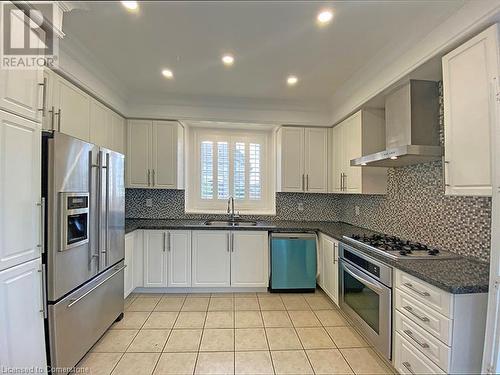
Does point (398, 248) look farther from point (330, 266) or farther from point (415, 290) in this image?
point (330, 266)

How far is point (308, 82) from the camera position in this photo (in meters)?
2.83

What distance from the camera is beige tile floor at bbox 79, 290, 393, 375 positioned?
6.31ft

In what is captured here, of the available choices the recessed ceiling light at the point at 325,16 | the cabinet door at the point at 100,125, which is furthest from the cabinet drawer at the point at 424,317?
the cabinet door at the point at 100,125

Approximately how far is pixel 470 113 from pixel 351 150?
1561 mm

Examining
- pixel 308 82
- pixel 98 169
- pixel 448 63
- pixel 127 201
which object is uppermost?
pixel 308 82

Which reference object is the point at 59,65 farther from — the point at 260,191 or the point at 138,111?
the point at 260,191

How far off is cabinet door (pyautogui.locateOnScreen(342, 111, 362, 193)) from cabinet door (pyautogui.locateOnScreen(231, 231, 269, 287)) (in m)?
1.23

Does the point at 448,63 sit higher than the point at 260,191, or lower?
higher

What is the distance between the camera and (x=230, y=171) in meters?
4.05

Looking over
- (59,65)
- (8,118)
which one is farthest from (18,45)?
(59,65)

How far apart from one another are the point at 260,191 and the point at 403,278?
8.54 ft

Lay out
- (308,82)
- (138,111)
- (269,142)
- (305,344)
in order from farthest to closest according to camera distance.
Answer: (269,142), (138,111), (308,82), (305,344)

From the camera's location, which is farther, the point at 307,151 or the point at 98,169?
the point at 307,151

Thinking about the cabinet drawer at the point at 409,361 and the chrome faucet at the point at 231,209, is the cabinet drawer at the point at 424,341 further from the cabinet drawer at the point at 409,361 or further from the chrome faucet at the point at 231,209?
the chrome faucet at the point at 231,209
